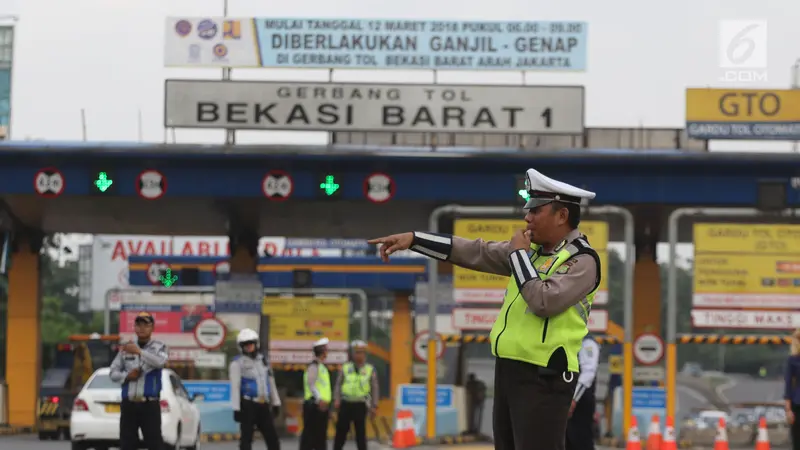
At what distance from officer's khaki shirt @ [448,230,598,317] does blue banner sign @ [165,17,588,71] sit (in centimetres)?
1993

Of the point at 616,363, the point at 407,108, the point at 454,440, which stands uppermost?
the point at 407,108

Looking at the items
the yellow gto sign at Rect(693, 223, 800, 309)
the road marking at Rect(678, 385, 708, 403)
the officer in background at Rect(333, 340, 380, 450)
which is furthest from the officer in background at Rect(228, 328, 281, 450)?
the road marking at Rect(678, 385, 708, 403)

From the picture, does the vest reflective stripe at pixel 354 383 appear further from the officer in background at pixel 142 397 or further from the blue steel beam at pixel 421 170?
the officer in background at pixel 142 397

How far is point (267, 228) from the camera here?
107ft

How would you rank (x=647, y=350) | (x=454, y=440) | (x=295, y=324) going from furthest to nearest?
(x=295, y=324) < (x=454, y=440) < (x=647, y=350)

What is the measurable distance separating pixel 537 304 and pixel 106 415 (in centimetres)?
1547

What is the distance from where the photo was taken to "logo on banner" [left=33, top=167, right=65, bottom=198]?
2577 centimetres

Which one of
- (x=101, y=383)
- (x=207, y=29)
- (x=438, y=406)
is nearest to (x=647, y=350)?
(x=438, y=406)

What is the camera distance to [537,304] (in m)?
6.73

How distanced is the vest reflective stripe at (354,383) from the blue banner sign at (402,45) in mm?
7531

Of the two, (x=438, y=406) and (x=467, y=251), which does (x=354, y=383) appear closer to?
(x=438, y=406)

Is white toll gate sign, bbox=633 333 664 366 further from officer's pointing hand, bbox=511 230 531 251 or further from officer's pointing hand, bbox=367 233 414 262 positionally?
officer's pointing hand, bbox=367 233 414 262

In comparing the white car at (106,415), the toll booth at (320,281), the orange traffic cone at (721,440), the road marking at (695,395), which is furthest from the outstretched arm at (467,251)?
the road marking at (695,395)

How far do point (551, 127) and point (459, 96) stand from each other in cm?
148
